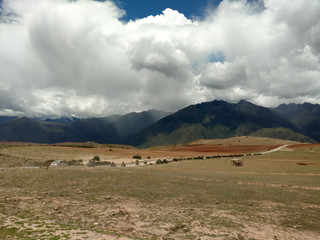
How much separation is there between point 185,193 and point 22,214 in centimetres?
1565

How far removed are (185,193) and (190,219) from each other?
910cm

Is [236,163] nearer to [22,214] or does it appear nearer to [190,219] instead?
[190,219]

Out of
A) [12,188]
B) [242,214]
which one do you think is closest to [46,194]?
[12,188]

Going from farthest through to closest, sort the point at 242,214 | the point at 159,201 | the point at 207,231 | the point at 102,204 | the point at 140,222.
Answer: the point at 159,201, the point at 102,204, the point at 242,214, the point at 140,222, the point at 207,231

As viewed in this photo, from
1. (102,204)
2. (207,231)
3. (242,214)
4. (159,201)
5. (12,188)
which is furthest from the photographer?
(12,188)

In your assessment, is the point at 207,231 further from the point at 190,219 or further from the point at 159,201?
the point at 159,201

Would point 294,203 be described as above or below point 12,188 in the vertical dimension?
below

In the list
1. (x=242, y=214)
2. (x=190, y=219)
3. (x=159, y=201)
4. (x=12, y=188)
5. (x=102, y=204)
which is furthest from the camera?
(x=12, y=188)

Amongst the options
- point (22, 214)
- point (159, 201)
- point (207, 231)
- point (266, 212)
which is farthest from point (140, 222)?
point (266, 212)

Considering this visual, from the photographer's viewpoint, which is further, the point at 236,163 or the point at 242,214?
the point at 236,163

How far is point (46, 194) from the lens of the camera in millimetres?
21375

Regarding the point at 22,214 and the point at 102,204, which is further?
the point at 102,204

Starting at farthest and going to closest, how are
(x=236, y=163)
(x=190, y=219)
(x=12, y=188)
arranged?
(x=236, y=163)
(x=12, y=188)
(x=190, y=219)

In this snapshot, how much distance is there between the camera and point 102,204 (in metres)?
18.5
